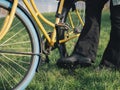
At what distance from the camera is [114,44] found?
4.77 m

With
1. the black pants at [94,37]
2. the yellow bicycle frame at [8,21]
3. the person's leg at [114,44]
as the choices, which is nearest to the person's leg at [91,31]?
the black pants at [94,37]

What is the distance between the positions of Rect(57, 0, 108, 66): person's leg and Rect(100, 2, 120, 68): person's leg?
154 millimetres

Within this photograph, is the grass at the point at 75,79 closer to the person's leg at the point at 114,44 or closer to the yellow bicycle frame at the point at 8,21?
the person's leg at the point at 114,44

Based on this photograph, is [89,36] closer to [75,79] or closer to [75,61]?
[75,61]

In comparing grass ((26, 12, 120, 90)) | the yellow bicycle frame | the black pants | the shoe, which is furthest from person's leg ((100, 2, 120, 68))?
the yellow bicycle frame

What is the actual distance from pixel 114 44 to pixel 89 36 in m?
0.27

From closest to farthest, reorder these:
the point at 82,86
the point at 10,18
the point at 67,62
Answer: the point at 10,18 → the point at 82,86 → the point at 67,62

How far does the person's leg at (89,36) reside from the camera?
4.70m

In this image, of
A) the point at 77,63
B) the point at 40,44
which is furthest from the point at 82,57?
the point at 40,44

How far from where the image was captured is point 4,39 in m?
3.88

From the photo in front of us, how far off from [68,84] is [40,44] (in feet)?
2.35

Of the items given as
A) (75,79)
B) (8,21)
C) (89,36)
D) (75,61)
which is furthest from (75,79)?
(8,21)

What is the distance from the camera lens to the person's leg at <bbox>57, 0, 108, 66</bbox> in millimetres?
4703

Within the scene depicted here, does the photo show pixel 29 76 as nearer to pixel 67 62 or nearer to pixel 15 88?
pixel 15 88
